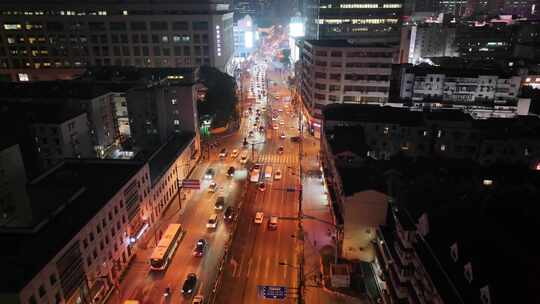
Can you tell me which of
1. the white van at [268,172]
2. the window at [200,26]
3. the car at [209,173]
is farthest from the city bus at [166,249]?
the window at [200,26]

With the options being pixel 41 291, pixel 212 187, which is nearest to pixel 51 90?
pixel 212 187

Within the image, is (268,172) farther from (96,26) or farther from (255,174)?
(96,26)

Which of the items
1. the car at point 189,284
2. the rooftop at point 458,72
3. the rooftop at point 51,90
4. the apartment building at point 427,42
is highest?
the apartment building at point 427,42

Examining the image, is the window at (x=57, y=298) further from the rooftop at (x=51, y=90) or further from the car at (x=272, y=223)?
the rooftop at (x=51, y=90)

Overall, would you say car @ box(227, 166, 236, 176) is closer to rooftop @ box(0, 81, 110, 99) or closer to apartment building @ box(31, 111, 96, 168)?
apartment building @ box(31, 111, 96, 168)

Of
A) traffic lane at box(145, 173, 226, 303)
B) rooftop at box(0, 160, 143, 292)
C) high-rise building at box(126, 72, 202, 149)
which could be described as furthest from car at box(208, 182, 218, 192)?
rooftop at box(0, 160, 143, 292)
